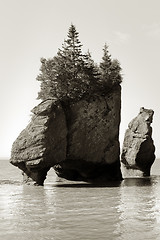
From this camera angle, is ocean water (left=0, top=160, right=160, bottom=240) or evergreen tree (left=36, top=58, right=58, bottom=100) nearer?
ocean water (left=0, top=160, right=160, bottom=240)

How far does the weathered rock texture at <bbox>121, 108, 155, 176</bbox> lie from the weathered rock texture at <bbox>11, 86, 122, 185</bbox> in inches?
442

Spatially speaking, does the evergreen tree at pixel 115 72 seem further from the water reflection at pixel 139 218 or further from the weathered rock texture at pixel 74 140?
the water reflection at pixel 139 218

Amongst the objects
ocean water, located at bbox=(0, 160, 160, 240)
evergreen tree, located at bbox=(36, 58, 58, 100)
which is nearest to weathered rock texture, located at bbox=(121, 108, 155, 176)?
evergreen tree, located at bbox=(36, 58, 58, 100)

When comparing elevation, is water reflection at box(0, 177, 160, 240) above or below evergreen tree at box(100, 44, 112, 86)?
below

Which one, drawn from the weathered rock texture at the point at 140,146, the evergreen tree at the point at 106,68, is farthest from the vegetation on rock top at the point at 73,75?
the weathered rock texture at the point at 140,146

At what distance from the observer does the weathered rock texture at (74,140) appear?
3347cm

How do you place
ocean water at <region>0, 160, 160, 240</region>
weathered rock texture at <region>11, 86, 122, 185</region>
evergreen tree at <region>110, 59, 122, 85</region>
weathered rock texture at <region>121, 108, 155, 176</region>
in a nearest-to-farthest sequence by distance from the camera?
ocean water at <region>0, 160, 160, 240</region>, weathered rock texture at <region>11, 86, 122, 185</region>, evergreen tree at <region>110, 59, 122, 85</region>, weathered rock texture at <region>121, 108, 155, 176</region>

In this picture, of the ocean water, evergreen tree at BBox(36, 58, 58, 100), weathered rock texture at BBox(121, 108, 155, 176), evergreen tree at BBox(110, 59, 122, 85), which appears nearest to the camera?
the ocean water

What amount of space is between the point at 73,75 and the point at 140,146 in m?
18.5

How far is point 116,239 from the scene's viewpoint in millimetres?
11703

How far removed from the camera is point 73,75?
37625 millimetres

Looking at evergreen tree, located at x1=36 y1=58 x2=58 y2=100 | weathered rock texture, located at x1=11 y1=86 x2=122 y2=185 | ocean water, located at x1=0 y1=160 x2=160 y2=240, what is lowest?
ocean water, located at x1=0 y1=160 x2=160 y2=240

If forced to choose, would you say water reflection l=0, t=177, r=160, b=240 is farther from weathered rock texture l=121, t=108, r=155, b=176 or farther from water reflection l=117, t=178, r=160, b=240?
weathered rock texture l=121, t=108, r=155, b=176

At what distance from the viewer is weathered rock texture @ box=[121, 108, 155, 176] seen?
2019 inches
